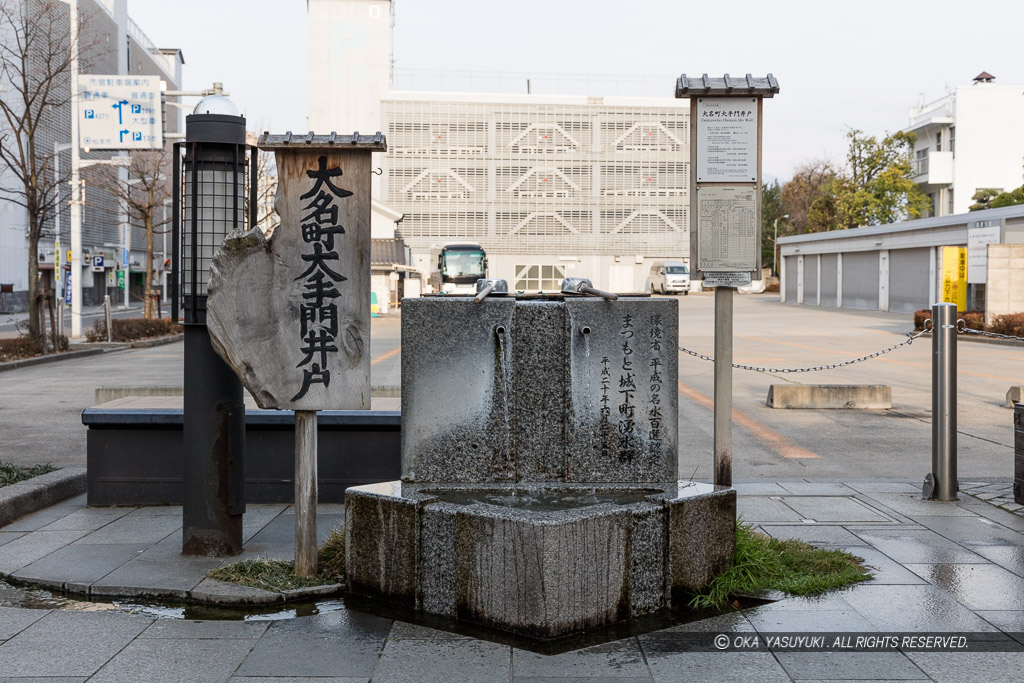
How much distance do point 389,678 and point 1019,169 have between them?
219 feet

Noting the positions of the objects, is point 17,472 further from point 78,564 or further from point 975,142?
point 975,142

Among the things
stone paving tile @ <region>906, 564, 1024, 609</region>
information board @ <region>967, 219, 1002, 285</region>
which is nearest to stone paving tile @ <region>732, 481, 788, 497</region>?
stone paving tile @ <region>906, 564, 1024, 609</region>

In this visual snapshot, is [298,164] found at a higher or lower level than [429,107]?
lower

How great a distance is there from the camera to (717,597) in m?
5.34

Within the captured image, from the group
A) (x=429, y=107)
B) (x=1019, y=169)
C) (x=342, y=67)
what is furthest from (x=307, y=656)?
(x=342, y=67)

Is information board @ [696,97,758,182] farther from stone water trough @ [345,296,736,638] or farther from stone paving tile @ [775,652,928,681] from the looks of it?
stone paving tile @ [775,652,928,681]

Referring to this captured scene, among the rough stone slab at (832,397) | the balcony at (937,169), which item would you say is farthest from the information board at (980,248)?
the balcony at (937,169)

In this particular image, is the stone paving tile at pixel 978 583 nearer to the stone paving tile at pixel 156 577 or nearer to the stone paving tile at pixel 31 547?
the stone paving tile at pixel 156 577

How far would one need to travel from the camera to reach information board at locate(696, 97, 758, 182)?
6.45 metres

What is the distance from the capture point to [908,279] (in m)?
46.8

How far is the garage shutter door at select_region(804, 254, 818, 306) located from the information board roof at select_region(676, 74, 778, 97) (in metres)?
55.1

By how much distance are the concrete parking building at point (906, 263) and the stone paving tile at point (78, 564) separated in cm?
2970

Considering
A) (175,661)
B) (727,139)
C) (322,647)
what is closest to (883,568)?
(727,139)

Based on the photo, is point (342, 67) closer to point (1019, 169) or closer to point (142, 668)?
point (1019, 169)
